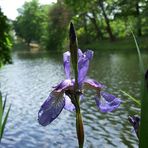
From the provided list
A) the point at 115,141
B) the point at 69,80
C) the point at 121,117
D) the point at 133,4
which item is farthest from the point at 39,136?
the point at 133,4

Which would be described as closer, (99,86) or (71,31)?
(71,31)

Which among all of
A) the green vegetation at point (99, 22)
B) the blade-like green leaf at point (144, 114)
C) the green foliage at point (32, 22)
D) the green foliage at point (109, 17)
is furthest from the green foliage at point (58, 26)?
the blade-like green leaf at point (144, 114)

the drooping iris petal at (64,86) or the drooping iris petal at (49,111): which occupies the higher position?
the drooping iris petal at (64,86)

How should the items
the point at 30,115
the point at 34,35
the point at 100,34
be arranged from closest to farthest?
1. the point at 30,115
2. the point at 100,34
3. the point at 34,35

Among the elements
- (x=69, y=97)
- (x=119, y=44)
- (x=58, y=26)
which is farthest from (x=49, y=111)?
(x=58, y=26)

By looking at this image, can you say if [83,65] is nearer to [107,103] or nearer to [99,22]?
[107,103]

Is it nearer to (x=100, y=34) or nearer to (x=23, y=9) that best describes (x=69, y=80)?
(x=100, y=34)

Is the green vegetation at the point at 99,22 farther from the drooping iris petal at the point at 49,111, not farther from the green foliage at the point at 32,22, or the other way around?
the drooping iris petal at the point at 49,111
